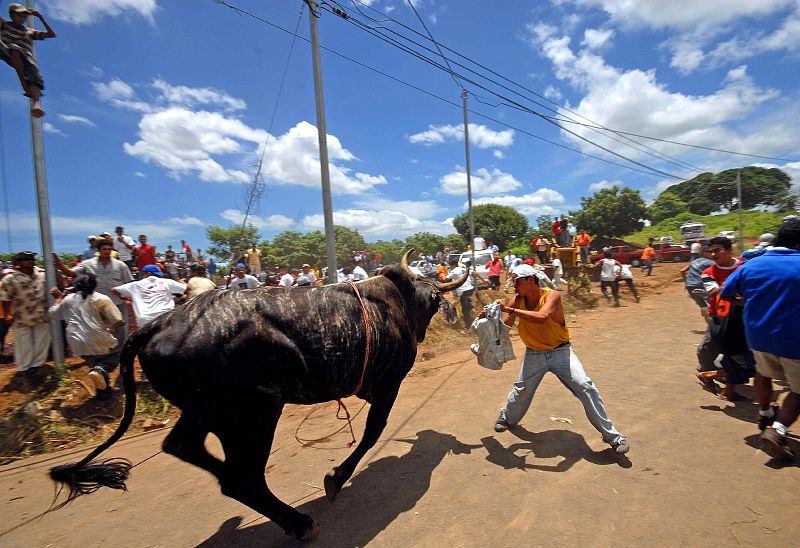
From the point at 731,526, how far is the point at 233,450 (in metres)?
3.31

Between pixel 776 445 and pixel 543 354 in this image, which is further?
pixel 543 354

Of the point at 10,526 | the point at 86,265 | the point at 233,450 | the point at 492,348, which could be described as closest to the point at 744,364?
the point at 492,348

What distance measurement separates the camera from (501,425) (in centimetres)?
414

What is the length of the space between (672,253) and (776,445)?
25555mm

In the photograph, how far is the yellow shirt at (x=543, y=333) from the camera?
12.5 feet

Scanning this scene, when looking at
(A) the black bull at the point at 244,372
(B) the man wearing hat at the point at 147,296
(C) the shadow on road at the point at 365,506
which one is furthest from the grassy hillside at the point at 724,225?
(B) the man wearing hat at the point at 147,296

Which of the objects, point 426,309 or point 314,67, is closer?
point 426,309

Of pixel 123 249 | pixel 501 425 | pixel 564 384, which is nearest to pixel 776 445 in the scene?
pixel 564 384

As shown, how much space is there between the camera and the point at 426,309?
4.16 m

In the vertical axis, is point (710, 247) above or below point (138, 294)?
above

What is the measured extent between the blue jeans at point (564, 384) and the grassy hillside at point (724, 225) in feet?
115

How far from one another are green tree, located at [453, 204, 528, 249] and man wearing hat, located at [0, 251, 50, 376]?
38453 mm

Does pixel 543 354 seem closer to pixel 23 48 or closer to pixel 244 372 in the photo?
pixel 244 372

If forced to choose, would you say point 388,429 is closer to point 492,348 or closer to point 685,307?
point 492,348
